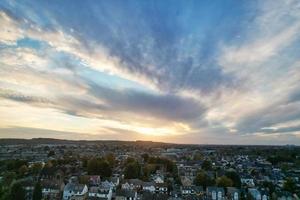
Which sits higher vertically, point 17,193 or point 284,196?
point 17,193

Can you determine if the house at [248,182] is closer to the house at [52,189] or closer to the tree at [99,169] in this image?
the tree at [99,169]

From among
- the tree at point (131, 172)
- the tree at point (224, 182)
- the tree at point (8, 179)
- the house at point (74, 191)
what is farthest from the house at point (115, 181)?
the tree at point (224, 182)

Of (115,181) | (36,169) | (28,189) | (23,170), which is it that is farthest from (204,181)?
(23,170)

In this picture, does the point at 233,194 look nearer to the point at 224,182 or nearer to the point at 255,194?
the point at 224,182

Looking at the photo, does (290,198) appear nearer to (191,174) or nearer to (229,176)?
(229,176)

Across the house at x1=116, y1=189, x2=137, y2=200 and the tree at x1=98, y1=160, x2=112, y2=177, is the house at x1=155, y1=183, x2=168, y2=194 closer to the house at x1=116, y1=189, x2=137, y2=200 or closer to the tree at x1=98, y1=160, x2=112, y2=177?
Answer: the house at x1=116, y1=189, x2=137, y2=200

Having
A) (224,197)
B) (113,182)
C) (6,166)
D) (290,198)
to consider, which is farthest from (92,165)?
(290,198)
